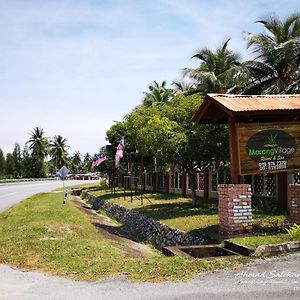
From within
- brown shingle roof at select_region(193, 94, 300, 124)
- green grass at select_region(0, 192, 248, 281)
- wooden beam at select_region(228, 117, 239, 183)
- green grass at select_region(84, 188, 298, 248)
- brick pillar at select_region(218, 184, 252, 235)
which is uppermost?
brown shingle roof at select_region(193, 94, 300, 124)

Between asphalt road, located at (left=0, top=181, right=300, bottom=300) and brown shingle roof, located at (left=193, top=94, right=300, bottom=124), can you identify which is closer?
asphalt road, located at (left=0, top=181, right=300, bottom=300)

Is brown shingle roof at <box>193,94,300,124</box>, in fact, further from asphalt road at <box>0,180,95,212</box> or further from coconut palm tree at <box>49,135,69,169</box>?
coconut palm tree at <box>49,135,69,169</box>

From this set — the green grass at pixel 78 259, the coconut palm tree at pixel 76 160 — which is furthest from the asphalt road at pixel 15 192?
the coconut palm tree at pixel 76 160

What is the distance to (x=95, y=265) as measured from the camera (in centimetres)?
865

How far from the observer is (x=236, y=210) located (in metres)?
11.3

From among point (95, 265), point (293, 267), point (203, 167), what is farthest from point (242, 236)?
point (203, 167)

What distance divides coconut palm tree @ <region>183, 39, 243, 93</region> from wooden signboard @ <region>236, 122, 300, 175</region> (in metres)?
19.3

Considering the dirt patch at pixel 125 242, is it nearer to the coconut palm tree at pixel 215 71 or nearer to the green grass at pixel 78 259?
the green grass at pixel 78 259

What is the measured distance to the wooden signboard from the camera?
1152 cm

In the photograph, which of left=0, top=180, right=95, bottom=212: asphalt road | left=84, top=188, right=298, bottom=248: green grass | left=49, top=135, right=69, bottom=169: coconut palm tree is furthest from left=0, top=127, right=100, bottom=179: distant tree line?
left=84, top=188, right=298, bottom=248: green grass

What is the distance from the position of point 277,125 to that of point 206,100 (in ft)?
6.52

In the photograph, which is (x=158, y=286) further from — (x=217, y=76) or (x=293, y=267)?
(x=217, y=76)

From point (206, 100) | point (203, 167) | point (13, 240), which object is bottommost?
point (13, 240)

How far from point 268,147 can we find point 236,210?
188cm
